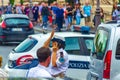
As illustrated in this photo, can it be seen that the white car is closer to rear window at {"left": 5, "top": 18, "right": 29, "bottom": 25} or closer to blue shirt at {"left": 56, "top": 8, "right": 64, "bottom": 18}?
rear window at {"left": 5, "top": 18, "right": 29, "bottom": 25}

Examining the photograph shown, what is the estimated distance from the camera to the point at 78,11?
119 feet

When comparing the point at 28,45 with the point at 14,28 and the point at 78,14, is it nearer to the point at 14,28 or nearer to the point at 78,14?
the point at 14,28

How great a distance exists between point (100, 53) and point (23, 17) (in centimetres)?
1843

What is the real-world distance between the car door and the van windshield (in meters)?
2.52

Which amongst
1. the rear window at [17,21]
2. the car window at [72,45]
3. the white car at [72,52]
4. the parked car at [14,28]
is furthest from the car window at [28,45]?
the rear window at [17,21]

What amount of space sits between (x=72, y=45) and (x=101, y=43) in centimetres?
338

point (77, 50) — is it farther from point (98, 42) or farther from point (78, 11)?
point (78, 11)

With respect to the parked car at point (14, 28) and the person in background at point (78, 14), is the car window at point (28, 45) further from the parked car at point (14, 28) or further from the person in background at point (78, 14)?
the person in background at point (78, 14)

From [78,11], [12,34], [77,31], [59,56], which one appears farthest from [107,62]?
[78,11]

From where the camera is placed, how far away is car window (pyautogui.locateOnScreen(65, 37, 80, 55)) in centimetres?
1334

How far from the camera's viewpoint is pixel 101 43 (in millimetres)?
10023

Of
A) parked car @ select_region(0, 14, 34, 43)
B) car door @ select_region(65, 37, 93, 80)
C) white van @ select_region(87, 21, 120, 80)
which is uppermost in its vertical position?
white van @ select_region(87, 21, 120, 80)

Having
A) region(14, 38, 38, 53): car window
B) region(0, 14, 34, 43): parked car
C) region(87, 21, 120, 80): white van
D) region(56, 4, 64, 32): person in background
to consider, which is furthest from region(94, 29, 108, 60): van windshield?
region(56, 4, 64, 32): person in background

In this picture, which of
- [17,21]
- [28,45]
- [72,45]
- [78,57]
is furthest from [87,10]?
[78,57]
